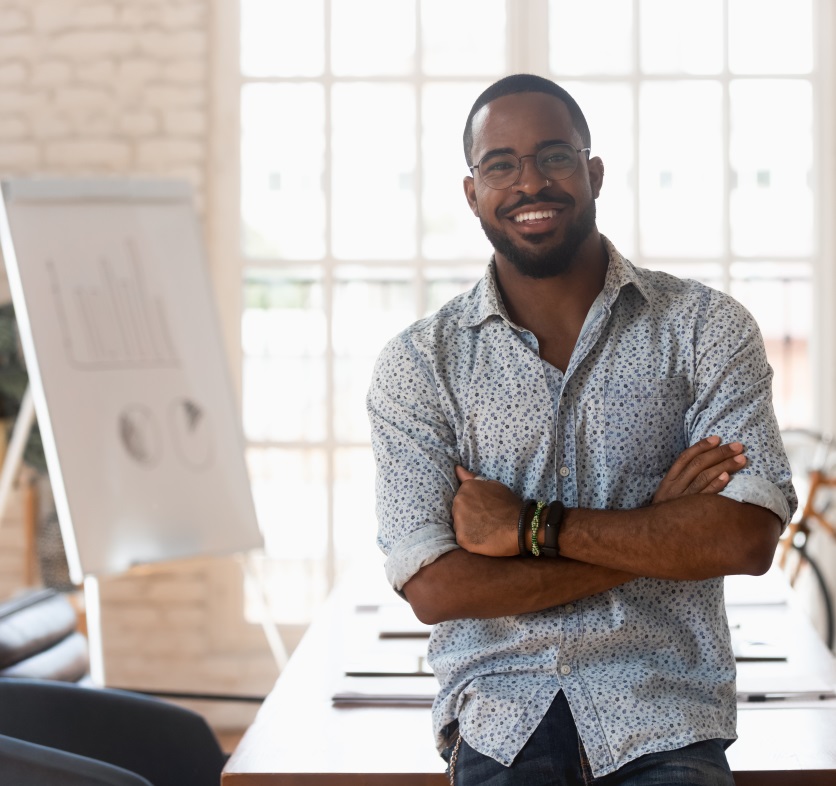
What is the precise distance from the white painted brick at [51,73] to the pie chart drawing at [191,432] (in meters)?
1.74

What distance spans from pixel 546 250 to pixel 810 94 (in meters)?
3.04

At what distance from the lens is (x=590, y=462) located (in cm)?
175

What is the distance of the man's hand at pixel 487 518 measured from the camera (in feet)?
5.47

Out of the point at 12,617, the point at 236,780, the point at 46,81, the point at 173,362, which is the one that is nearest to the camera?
the point at 236,780

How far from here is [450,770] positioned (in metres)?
1.63

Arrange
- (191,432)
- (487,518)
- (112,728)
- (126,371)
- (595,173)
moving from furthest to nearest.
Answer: (191,432), (126,371), (112,728), (595,173), (487,518)

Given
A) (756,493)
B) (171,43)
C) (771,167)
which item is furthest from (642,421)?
(171,43)

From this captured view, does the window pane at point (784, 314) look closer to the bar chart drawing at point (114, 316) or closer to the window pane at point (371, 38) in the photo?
the window pane at point (371, 38)

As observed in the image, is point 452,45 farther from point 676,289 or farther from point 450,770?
point 450,770

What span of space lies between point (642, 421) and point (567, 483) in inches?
5.9

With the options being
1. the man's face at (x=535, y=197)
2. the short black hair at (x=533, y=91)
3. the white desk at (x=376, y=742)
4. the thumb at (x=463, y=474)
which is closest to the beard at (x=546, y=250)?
the man's face at (x=535, y=197)

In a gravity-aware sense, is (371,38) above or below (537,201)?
above

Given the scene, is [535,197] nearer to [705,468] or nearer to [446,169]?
[705,468]

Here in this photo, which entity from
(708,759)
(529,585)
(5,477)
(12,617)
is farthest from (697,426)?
(5,477)
